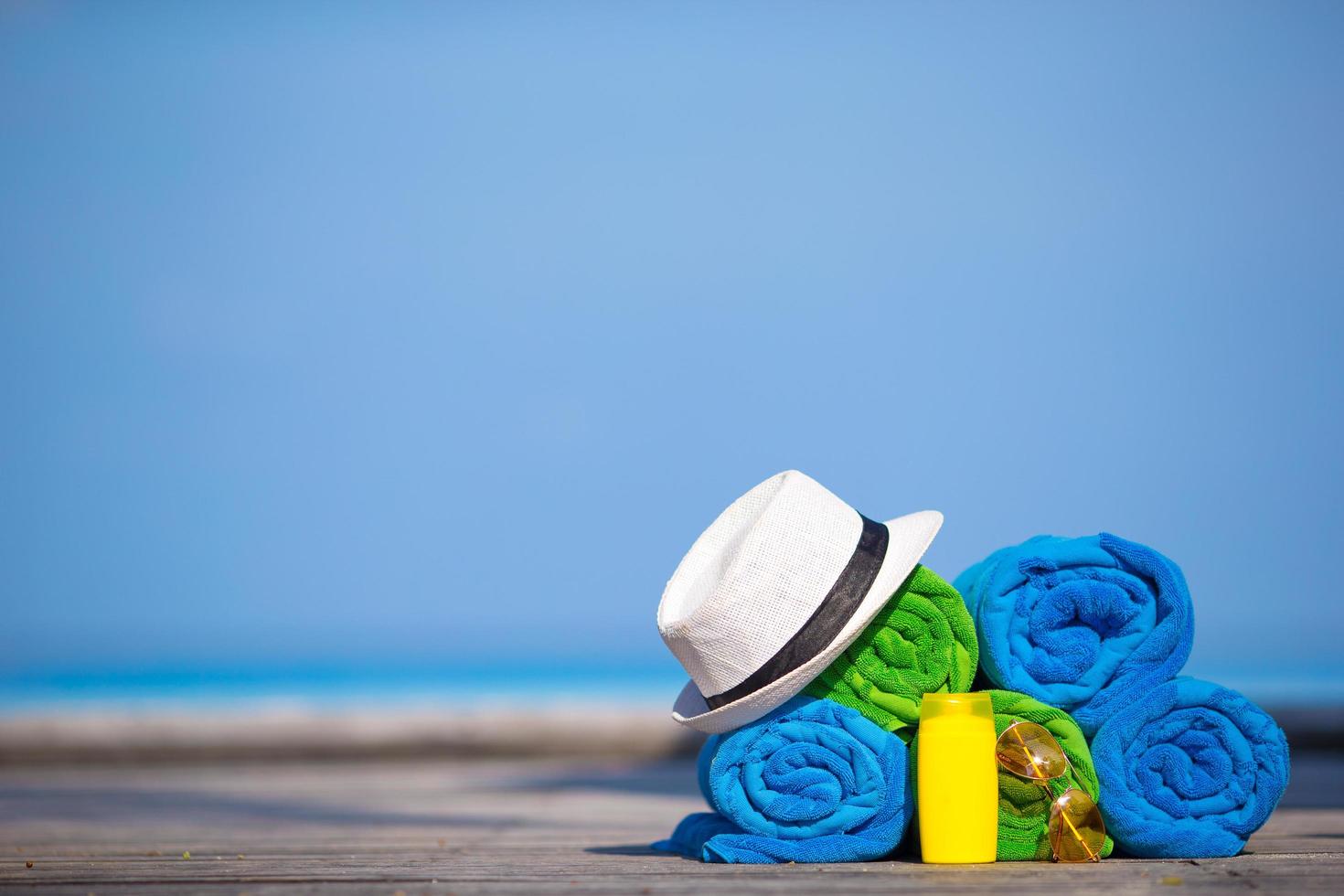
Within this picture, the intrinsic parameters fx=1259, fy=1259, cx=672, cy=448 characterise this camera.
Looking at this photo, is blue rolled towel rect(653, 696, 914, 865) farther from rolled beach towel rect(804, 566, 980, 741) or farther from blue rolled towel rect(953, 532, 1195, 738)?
blue rolled towel rect(953, 532, 1195, 738)

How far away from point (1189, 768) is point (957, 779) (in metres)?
0.53

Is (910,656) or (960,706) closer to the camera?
(960,706)

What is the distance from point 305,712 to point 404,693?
1380 cm

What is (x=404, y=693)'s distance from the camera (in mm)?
22297

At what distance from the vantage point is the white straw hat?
260cm

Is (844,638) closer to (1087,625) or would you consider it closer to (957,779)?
(957,779)

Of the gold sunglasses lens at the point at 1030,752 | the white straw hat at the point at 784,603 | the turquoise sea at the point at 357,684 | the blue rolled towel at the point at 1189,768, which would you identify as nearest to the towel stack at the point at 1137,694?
the blue rolled towel at the point at 1189,768

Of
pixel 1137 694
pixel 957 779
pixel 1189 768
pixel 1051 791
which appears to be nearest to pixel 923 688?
pixel 957 779

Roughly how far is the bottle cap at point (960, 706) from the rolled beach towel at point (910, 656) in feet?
0.40

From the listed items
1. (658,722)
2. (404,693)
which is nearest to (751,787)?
(658,722)

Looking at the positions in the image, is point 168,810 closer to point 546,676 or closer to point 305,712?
point 305,712

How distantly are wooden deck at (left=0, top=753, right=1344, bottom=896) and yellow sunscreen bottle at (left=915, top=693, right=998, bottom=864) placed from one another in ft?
0.27

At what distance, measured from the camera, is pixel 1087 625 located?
273 cm

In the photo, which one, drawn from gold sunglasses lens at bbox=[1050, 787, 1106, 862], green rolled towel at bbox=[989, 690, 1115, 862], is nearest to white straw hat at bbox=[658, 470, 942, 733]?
green rolled towel at bbox=[989, 690, 1115, 862]
